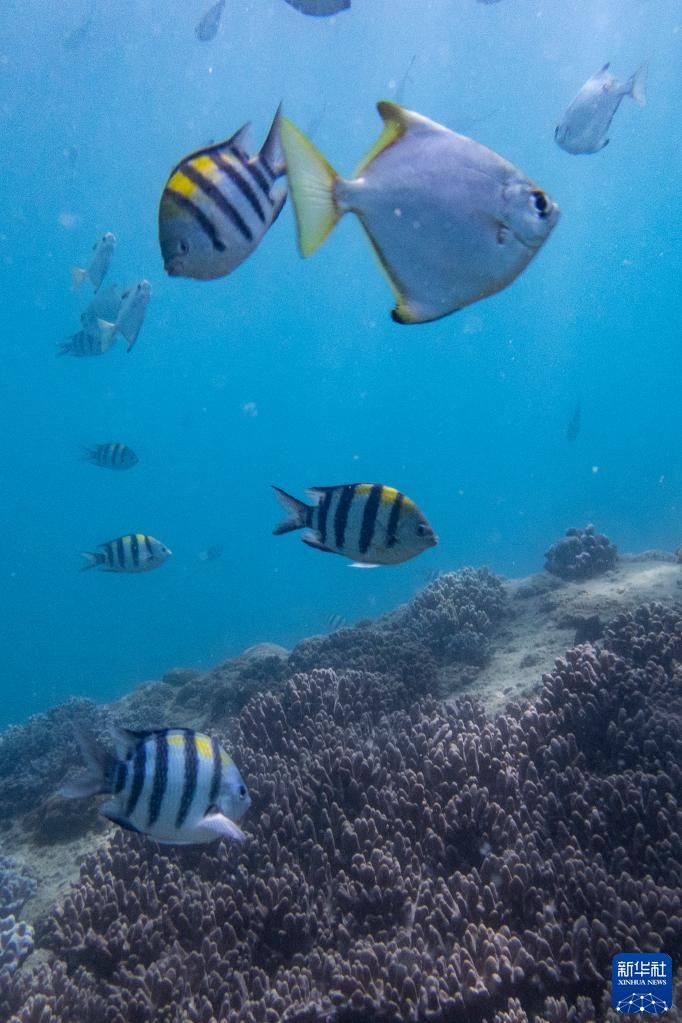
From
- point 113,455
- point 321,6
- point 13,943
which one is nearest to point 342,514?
point 13,943

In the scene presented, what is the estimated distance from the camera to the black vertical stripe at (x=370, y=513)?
3.47 metres

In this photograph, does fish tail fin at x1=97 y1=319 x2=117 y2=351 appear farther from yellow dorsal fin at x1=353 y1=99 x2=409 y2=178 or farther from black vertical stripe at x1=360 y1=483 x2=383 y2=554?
yellow dorsal fin at x1=353 y1=99 x2=409 y2=178

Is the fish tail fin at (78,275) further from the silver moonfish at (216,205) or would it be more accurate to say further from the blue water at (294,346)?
the silver moonfish at (216,205)

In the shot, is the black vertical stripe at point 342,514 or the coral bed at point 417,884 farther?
the black vertical stripe at point 342,514

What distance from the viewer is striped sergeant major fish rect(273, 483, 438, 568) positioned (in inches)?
137

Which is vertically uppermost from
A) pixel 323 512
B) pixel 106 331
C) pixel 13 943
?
pixel 106 331

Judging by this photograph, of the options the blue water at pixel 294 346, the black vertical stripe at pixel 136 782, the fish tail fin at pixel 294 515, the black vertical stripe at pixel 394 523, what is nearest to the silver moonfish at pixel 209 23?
the blue water at pixel 294 346

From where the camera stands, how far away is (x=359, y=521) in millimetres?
3482

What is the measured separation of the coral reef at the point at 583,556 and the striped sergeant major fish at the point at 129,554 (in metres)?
6.64

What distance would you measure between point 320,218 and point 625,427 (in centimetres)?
12848

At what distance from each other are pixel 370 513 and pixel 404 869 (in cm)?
241

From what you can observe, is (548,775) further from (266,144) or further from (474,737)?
(266,144)

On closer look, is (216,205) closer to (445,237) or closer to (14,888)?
(445,237)

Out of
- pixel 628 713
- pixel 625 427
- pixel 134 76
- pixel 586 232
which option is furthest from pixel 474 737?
pixel 586 232
